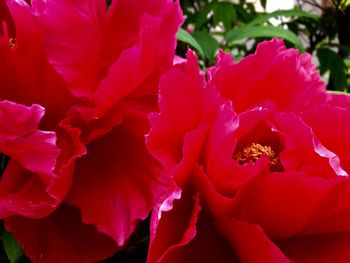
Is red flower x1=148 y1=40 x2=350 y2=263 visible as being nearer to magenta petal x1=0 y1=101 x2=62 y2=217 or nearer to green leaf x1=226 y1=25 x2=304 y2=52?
magenta petal x1=0 y1=101 x2=62 y2=217

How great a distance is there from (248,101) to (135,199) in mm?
77

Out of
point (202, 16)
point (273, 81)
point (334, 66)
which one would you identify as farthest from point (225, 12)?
point (273, 81)

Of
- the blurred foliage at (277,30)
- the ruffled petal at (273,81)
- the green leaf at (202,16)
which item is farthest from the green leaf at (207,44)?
the ruffled petal at (273,81)

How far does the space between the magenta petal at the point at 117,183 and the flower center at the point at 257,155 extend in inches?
1.7

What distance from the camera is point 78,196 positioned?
28 cm

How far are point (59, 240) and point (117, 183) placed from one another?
4cm

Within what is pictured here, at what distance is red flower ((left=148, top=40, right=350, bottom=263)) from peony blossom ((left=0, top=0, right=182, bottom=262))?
0.02 metres

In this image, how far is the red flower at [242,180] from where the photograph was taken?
0.26 m

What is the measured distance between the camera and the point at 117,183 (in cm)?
29

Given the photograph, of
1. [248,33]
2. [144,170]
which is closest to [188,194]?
[144,170]

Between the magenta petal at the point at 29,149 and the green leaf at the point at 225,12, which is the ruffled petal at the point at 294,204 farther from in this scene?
the green leaf at the point at 225,12

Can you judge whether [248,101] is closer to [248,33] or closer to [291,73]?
[291,73]

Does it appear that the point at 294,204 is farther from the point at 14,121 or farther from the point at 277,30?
the point at 277,30

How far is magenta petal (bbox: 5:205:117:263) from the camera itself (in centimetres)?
28
